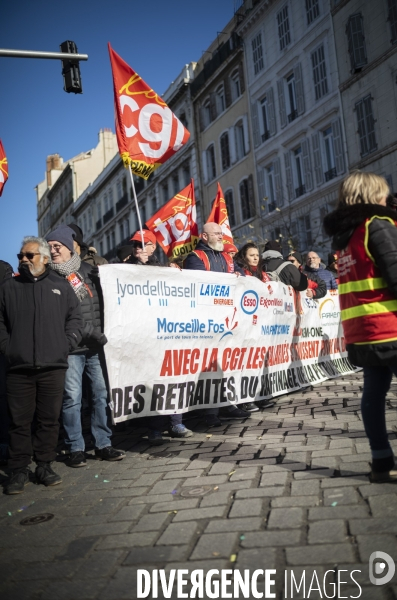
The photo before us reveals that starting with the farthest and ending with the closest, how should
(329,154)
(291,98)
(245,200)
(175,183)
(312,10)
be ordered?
(175,183) < (245,200) < (291,98) < (312,10) < (329,154)

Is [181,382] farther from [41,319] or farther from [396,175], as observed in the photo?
[396,175]

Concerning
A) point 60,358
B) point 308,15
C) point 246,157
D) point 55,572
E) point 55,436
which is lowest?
point 55,572

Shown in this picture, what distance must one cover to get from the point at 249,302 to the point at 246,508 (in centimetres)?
382

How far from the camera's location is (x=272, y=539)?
9.64 feet

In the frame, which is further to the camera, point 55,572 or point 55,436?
point 55,436

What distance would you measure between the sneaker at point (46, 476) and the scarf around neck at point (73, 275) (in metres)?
1.43

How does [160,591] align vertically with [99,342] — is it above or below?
below

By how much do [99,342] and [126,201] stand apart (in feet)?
137

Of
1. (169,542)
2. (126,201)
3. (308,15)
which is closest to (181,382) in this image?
(169,542)

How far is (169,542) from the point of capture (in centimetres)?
310

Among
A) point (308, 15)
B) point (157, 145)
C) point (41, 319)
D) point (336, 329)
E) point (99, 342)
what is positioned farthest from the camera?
point (308, 15)

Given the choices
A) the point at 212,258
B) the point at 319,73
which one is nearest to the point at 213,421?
the point at 212,258

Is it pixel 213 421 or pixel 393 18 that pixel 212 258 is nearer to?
pixel 213 421

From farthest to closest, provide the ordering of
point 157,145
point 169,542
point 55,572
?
point 157,145 < point 169,542 < point 55,572
